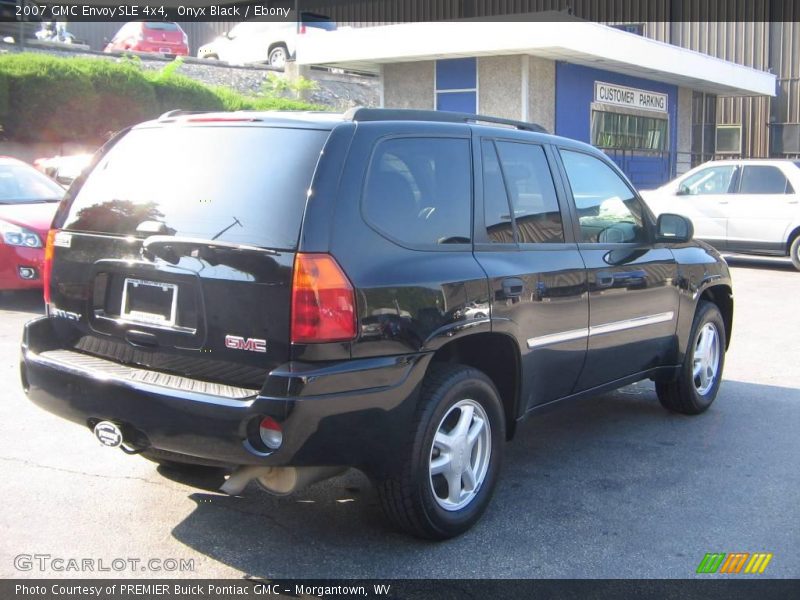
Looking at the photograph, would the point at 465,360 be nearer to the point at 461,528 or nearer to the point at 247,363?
the point at 461,528

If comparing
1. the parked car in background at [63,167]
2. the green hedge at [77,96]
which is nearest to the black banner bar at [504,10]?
the green hedge at [77,96]

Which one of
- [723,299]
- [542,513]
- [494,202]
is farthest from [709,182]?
[542,513]

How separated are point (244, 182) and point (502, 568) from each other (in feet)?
6.25

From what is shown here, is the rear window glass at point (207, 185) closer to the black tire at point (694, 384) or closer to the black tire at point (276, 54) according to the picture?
the black tire at point (694, 384)

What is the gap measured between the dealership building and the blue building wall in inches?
0.9

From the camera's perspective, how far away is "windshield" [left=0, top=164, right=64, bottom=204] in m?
10.5

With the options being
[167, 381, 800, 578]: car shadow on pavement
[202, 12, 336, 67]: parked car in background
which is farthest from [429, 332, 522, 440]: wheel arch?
[202, 12, 336, 67]: parked car in background

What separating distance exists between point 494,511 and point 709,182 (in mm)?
12157

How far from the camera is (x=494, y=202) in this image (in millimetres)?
4559

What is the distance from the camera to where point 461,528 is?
4164 millimetres

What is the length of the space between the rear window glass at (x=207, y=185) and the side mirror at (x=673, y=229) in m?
2.74

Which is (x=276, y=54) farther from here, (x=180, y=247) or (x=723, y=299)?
(x=180, y=247)

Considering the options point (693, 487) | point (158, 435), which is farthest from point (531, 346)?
point (158, 435)

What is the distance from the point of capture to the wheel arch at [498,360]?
430 centimetres
